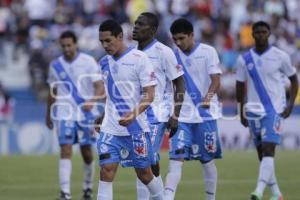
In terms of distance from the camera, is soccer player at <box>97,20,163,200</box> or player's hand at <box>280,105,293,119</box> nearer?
soccer player at <box>97,20,163,200</box>

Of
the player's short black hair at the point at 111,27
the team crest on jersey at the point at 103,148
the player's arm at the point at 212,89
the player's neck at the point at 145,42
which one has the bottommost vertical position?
the team crest on jersey at the point at 103,148

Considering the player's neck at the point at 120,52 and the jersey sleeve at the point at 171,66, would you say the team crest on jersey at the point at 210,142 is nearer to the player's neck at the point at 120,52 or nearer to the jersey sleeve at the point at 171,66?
the jersey sleeve at the point at 171,66

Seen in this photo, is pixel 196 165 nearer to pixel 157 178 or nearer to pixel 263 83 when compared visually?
pixel 263 83

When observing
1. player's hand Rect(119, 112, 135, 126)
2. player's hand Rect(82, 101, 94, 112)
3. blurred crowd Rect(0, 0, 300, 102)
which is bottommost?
player's hand Rect(119, 112, 135, 126)

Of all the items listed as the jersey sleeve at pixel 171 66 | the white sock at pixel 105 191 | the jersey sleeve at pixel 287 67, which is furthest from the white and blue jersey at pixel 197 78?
the white sock at pixel 105 191

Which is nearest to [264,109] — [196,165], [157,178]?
[157,178]

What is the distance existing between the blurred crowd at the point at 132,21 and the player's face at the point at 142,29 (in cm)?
1481

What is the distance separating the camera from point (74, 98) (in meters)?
15.6

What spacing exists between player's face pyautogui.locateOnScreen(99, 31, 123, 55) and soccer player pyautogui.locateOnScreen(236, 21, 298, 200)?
3412mm

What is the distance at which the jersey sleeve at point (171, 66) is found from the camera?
39.8 feet

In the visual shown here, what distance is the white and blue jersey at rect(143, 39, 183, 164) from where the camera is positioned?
12.1 metres

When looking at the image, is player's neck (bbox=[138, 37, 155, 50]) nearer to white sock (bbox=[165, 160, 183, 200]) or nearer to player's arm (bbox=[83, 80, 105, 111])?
white sock (bbox=[165, 160, 183, 200])

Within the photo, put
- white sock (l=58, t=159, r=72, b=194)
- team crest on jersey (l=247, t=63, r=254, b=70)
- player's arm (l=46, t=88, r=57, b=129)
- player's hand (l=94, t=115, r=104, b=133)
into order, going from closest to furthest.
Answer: player's hand (l=94, t=115, r=104, b=133), team crest on jersey (l=247, t=63, r=254, b=70), white sock (l=58, t=159, r=72, b=194), player's arm (l=46, t=88, r=57, b=129)

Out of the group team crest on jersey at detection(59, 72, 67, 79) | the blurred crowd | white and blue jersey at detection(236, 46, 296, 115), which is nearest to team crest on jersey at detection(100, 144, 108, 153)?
white and blue jersey at detection(236, 46, 296, 115)
